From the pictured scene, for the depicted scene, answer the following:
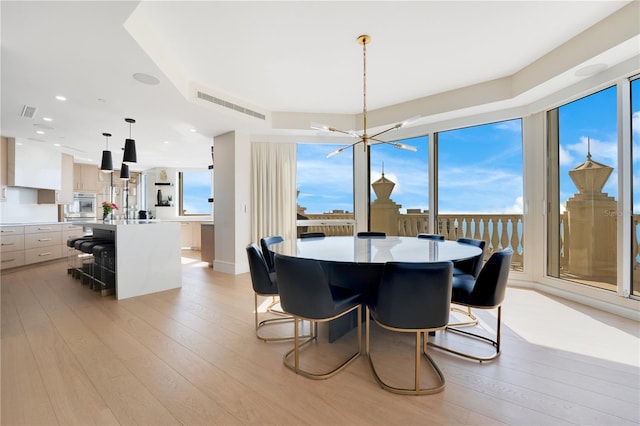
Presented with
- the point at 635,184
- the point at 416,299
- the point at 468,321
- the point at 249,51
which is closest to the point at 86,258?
the point at 249,51

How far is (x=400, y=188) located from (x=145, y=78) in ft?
13.5

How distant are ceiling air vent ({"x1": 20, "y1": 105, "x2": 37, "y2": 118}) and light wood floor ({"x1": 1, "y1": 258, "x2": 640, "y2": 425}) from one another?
2.71 metres

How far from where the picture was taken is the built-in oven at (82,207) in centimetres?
690

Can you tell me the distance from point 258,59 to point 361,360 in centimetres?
319

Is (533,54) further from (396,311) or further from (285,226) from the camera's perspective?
(285,226)

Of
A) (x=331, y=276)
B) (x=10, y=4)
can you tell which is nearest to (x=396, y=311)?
(x=331, y=276)

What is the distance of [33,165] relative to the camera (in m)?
5.48

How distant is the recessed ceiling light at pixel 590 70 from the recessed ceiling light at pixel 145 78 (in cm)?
448

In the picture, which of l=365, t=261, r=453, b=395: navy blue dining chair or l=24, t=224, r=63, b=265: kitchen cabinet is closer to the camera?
l=365, t=261, r=453, b=395: navy blue dining chair

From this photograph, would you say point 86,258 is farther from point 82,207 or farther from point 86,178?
point 86,178

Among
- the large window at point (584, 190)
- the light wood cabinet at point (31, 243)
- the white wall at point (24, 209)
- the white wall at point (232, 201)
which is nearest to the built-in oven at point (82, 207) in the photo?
the white wall at point (24, 209)

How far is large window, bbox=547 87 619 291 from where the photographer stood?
3.00 meters

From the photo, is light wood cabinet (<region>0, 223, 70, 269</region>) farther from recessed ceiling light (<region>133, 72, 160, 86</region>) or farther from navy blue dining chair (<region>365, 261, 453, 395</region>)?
navy blue dining chair (<region>365, 261, 453, 395</region>)

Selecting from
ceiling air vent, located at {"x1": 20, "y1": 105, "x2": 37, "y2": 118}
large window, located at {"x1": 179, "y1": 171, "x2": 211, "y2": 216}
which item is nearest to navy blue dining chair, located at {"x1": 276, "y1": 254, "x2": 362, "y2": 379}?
ceiling air vent, located at {"x1": 20, "y1": 105, "x2": 37, "y2": 118}
